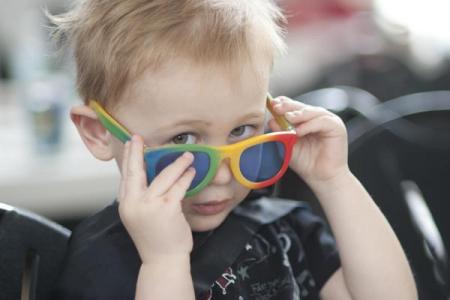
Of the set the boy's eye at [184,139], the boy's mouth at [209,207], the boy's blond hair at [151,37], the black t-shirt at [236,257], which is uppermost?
the boy's blond hair at [151,37]

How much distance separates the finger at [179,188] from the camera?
36.8 inches

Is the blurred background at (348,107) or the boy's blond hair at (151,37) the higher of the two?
the boy's blond hair at (151,37)

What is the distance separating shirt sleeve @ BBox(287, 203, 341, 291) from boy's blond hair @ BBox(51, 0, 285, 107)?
0.31 metres

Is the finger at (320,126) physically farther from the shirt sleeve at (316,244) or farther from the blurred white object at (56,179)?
the blurred white object at (56,179)

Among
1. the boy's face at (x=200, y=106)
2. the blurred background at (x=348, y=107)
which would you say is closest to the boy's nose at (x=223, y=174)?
the boy's face at (x=200, y=106)

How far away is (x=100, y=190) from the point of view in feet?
6.93

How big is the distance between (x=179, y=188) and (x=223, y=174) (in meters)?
0.07

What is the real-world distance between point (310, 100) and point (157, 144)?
2.06 ft

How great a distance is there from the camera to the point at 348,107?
4.71 feet

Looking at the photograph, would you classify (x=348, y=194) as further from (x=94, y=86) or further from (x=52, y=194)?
(x=52, y=194)

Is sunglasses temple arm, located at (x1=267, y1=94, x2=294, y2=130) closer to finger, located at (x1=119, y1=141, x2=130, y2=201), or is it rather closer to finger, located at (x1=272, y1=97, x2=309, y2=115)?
finger, located at (x1=272, y1=97, x2=309, y2=115)

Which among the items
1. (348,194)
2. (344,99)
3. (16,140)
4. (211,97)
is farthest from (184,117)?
(16,140)

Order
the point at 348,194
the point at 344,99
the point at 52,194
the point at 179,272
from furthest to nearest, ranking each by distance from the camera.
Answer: the point at 52,194
the point at 344,99
the point at 348,194
the point at 179,272

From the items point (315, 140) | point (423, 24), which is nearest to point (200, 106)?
point (315, 140)
